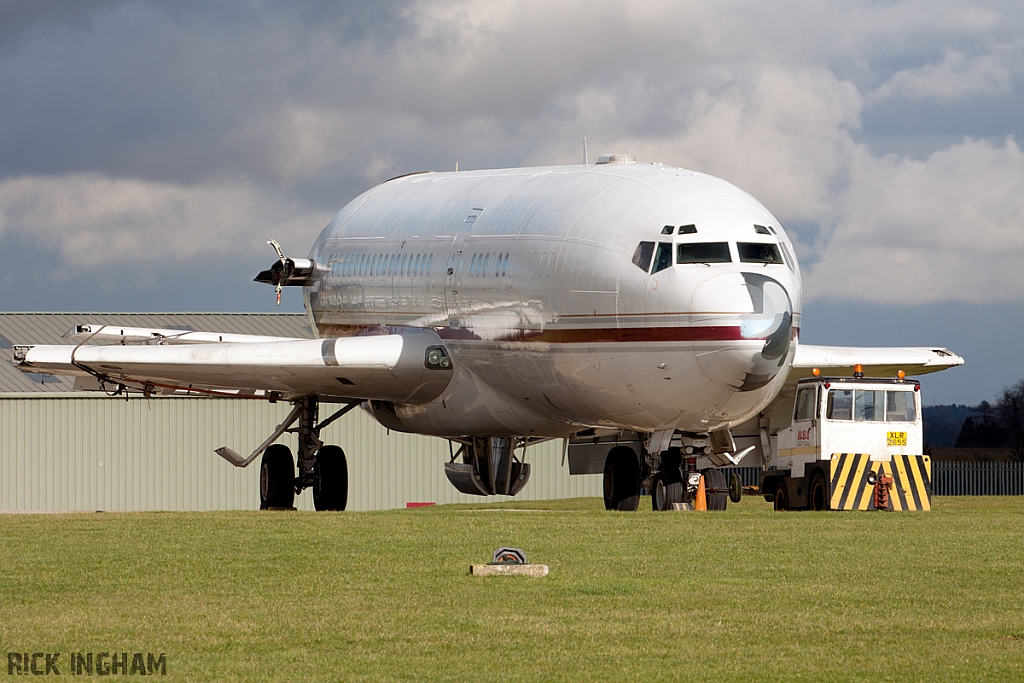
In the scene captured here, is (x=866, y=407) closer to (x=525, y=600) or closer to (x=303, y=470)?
(x=303, y=470)

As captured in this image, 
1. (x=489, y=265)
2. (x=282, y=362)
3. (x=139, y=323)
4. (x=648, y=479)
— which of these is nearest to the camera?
(x=648, y=479)

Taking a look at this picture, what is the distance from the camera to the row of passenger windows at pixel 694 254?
79.5ft

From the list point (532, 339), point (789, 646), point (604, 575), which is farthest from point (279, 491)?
point (789, 646)

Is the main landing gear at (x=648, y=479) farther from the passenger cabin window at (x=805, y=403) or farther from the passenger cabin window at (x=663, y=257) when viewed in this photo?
the passenger cabin window at (x=663, y=257)

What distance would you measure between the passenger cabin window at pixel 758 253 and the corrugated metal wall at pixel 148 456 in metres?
34.3

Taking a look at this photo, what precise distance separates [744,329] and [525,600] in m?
9.58

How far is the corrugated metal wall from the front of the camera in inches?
2237

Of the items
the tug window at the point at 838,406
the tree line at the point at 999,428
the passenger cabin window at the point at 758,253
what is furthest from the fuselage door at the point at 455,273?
the tree line at the point at 999,428

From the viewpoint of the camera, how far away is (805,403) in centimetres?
3550

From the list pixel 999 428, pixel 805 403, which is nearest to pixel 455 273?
pixel 805 403

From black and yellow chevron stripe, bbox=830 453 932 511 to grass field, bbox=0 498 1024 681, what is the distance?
9306 mm

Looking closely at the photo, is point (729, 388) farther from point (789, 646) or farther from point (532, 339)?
point (789, 646)

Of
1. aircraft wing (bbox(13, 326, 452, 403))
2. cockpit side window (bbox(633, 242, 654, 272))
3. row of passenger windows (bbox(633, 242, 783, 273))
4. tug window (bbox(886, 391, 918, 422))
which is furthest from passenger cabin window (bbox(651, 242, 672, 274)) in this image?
tug window (bbox(886, 391, 918, 422))

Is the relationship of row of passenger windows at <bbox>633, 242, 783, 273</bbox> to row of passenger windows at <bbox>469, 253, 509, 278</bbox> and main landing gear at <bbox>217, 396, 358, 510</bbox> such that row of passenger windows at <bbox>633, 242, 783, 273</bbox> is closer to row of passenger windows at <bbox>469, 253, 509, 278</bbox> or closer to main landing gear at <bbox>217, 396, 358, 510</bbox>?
row of passenger windows at <bbox>469, 253, 509, 278</bbox>
